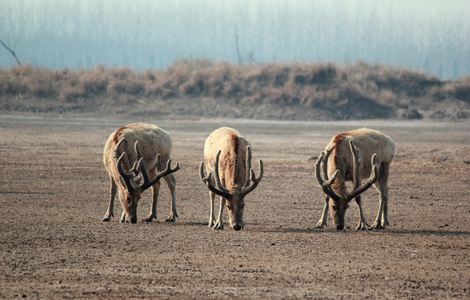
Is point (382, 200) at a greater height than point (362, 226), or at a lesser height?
greater

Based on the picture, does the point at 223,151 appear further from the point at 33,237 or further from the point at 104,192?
the point at 104,192

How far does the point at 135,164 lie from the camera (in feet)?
64.3

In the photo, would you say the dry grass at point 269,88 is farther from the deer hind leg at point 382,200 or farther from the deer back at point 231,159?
the deer back at point 231,159

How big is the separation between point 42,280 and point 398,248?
233 inches

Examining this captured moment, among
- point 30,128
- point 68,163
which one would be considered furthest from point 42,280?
point 30,128

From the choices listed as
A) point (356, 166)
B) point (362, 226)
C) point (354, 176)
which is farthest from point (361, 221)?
point (356, 166)

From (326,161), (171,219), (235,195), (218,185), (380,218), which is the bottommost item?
(171,219)

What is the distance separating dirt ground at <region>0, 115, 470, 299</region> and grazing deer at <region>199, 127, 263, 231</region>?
0.34 meters

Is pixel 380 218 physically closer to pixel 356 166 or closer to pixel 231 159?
pixel 356 166

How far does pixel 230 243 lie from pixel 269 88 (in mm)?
45777

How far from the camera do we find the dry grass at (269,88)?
59781mm

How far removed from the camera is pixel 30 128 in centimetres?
4609

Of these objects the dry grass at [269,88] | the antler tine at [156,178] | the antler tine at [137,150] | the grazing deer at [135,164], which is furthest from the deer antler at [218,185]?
the dry grass at [269,88]

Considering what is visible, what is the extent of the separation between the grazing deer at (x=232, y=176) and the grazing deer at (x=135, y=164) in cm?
111
